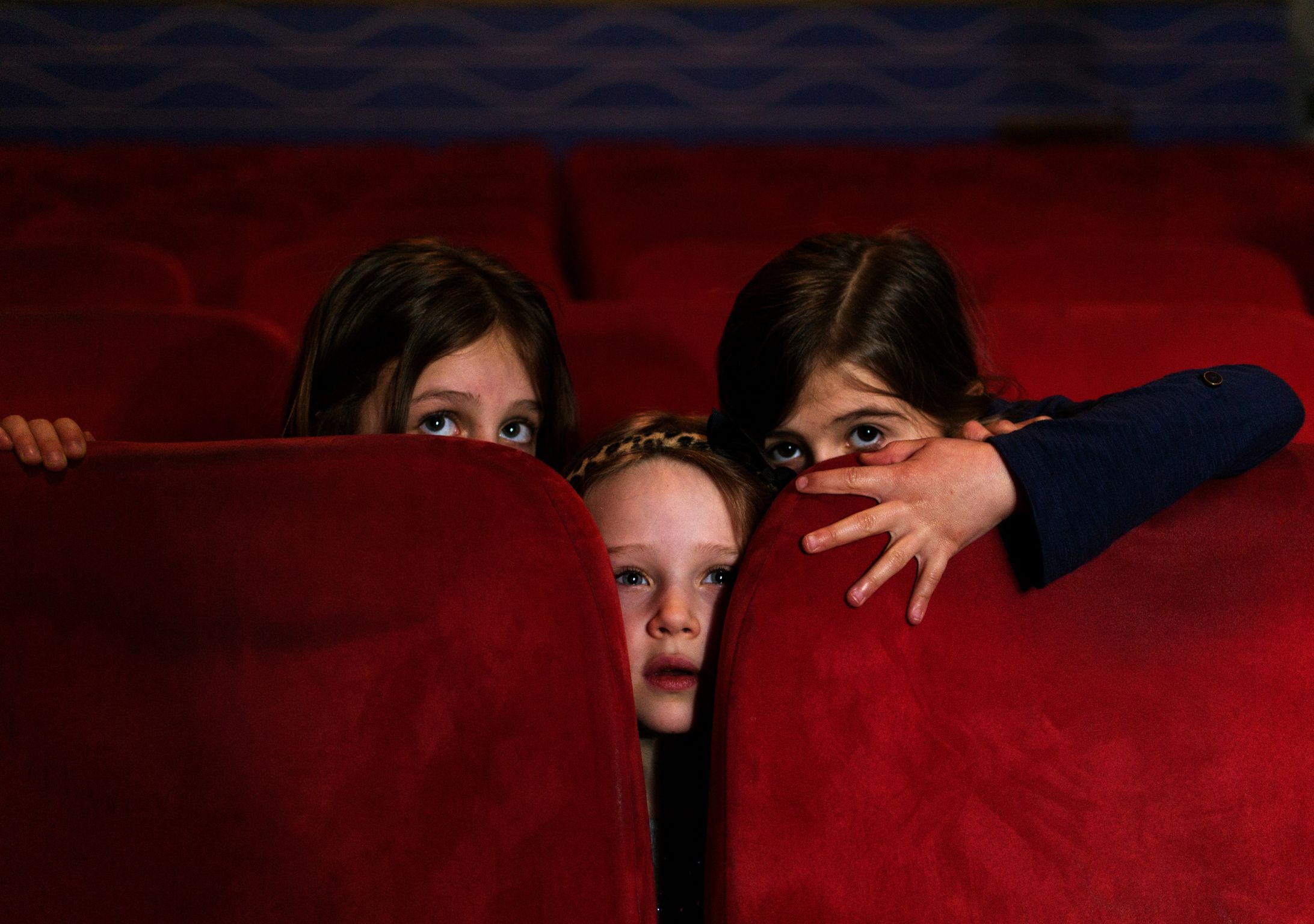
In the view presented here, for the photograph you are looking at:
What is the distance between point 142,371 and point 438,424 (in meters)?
0.12

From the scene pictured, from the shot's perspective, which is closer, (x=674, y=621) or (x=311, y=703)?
(x=311, y=703)

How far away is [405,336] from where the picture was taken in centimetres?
50

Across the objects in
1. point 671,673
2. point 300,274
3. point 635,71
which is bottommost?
point 671,673

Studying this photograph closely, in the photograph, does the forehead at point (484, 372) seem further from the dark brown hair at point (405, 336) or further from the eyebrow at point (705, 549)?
the eyebrow at point (705, 549)

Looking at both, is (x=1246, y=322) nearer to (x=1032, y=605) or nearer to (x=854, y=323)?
(x=854, y=323)

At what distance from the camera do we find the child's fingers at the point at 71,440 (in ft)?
0.84

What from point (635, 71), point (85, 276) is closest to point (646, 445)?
point (85, 276)

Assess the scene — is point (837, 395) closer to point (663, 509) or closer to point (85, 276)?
point (663, 509)

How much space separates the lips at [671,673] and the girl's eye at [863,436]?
6.0 inches

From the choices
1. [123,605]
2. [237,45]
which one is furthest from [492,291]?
[237,45]

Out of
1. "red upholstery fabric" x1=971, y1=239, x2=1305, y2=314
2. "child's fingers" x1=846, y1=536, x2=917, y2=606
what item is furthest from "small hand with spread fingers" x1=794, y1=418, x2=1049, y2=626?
"red upholstery fabric" x1=971, y1=239, x2=1305, y2=314

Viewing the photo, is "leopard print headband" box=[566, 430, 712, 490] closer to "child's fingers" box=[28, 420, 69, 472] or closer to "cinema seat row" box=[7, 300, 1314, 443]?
"cinema seat row" box=[7, 300, 1314, 443]

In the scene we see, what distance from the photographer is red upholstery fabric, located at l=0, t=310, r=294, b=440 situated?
0.41 m

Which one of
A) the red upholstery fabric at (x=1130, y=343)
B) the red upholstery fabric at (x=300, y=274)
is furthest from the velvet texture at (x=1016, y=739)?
the red upholstery fabric at (x=300, y=274)
